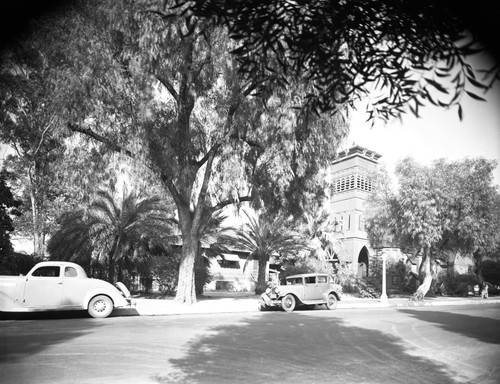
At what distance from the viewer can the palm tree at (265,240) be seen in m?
29.2

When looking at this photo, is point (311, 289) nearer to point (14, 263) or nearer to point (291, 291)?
point (291, 291)

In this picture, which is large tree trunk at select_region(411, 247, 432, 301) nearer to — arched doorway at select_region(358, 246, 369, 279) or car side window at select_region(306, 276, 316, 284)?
car side window at select_region(306, 276, 316, 284)

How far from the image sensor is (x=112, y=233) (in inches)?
832

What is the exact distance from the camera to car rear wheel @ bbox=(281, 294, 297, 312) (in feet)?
→ 60.6

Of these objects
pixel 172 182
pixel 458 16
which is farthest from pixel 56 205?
pixel 458 16

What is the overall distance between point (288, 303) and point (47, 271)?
10206 mm

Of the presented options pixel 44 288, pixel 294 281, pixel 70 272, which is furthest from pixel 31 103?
pixel 294 281

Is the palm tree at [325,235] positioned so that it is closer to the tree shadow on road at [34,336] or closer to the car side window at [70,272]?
the car side window at [70,272]

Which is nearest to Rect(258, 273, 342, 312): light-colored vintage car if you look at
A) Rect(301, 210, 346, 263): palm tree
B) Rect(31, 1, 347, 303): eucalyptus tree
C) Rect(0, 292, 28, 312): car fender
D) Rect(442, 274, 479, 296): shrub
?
Rect(31, 1, 347, 303): eucalyptus tree

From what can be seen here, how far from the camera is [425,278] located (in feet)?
93.2

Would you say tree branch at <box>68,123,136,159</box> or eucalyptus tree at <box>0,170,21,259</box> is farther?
eucalyptus tree at <box>0,170,21,259</box>

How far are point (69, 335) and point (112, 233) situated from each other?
12.2m

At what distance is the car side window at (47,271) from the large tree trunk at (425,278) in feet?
74.7

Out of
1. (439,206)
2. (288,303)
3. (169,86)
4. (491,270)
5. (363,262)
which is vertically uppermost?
(169,86)
